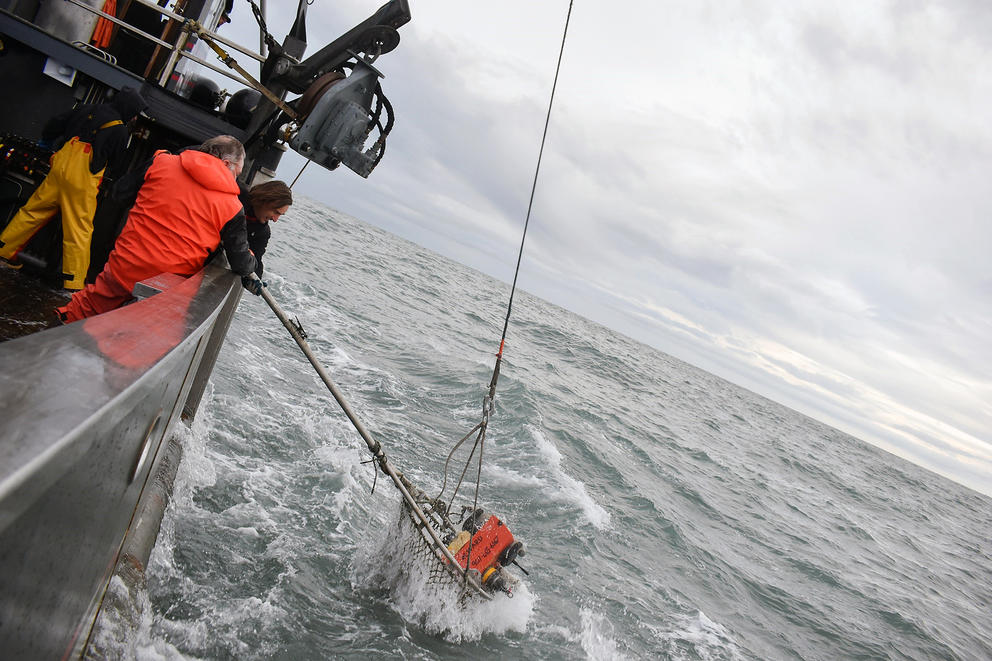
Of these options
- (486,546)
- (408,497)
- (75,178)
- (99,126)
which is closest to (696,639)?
(486,546)

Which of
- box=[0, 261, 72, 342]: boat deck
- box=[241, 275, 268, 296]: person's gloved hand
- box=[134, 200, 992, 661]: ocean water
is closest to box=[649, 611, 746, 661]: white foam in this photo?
box=[134, 200, 992, 661]: ocean water

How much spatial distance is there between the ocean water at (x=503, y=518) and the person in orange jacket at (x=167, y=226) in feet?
7.52

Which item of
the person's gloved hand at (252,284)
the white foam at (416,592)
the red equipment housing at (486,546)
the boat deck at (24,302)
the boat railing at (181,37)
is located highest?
the boat railing at (181,37)

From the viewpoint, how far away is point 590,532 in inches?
411

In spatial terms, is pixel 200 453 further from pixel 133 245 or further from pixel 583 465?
pixel 583 465

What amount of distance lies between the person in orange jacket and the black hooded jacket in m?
1.68

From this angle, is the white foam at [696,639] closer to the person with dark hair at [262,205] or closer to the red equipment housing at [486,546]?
the red equipment housing at [486,546]

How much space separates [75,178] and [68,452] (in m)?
4.62

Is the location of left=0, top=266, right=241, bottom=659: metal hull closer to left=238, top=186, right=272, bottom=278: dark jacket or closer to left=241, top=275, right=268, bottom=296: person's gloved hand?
left=241, top=275, right=268, bottom=296: person's gloved hand

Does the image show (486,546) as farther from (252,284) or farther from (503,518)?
(503,518)

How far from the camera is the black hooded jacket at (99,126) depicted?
4.66 metres

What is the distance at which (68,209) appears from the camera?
474 cm

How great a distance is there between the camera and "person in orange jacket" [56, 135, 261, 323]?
3311 millimetres

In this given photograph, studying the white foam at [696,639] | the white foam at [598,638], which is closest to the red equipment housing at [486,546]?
the white foam at [598,638]
